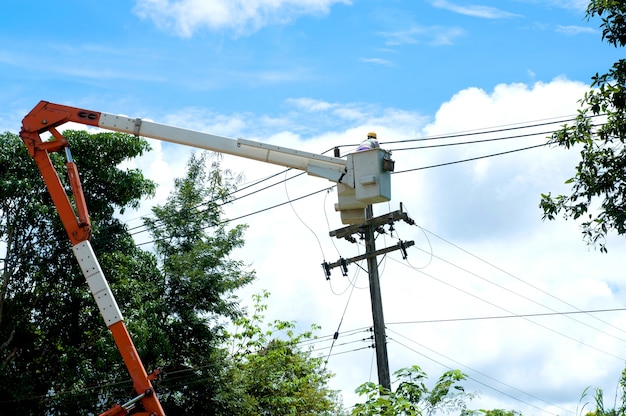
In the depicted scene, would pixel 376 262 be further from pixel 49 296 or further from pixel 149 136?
pixel 49 296

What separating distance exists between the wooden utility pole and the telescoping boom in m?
7.68

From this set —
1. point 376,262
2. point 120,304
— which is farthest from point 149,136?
point 120,304

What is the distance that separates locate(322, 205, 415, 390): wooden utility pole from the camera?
62.4 ft

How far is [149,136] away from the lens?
41.0 ft

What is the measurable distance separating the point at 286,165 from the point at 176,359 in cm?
1585

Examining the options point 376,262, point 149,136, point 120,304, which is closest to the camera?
point 149,136

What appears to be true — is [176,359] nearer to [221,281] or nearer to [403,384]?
[221,281]

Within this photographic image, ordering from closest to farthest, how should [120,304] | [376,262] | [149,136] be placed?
[149,136] → [376,262] → [120,304]

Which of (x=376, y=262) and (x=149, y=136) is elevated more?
(x=376, y=262)

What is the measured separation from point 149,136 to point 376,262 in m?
8.45

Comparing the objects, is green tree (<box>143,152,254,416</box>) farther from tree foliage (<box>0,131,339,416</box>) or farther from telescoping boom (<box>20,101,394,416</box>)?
telescoping boom (<box>20,101,394,416</box>)

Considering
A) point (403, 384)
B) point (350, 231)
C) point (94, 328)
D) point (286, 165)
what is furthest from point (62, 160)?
point (403, 384)

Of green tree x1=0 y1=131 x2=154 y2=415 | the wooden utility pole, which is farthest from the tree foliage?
the wooden utility pole

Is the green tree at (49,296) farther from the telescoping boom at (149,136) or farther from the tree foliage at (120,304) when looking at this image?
the telescoping boom at (149,136)
